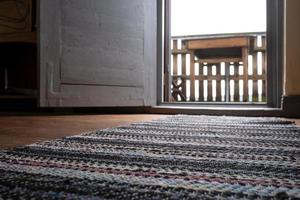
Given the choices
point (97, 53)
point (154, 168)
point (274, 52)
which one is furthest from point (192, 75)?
point (154, 168)

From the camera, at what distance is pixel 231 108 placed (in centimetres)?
212

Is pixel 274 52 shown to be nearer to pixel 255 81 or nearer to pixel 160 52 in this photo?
pixel 160 52

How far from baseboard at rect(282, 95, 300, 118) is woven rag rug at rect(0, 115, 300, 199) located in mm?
982

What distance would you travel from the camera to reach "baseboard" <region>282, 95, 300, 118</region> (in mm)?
1905

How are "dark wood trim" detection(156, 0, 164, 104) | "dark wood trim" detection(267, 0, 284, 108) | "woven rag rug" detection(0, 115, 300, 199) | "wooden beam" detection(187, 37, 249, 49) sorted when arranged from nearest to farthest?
"woven rag rug" detection(0, 115, 300, 199)
"dark wood trim" detection(267, 0, 284, 108)
"dark wood trim" detection(156, 0, 164, 104)
"wooden beam" detection(187, 37, 249, 49)

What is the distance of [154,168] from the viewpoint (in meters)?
0.61

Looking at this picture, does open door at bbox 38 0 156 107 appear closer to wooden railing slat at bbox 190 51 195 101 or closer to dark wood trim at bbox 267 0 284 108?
dark wood trim at bbox 267 0 284 108

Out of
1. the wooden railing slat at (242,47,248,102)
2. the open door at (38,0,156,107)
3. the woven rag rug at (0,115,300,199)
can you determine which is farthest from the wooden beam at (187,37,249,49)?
the woven rag rug at (0,115,300,199)

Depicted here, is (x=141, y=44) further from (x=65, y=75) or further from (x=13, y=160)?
(x=13, y=160)

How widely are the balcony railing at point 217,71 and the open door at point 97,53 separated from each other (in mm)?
1933

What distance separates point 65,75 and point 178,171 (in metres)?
1.55

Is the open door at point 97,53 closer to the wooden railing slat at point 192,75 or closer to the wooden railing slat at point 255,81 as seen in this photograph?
the wooden railing slat at point 192,75

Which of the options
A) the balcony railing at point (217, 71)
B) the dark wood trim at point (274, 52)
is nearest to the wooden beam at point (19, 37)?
the dark wood trim at point (274, 52)

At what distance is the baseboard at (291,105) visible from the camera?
191 centimetres
